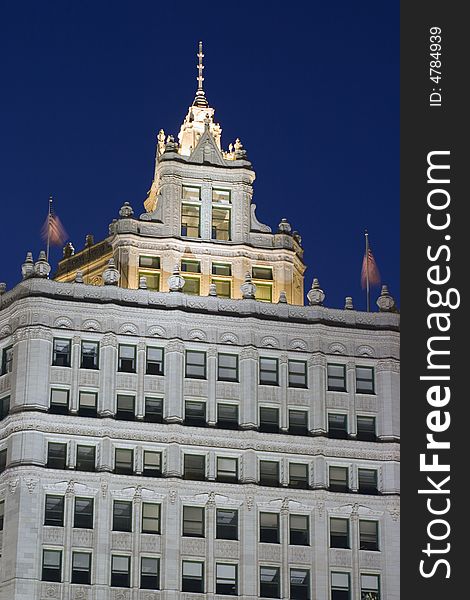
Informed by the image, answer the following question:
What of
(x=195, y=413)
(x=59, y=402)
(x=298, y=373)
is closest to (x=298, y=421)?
(x=298, y=373)

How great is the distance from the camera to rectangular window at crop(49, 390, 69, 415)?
4400 inches

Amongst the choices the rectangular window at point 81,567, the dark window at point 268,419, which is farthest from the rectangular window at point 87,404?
the dark window at point 268,419

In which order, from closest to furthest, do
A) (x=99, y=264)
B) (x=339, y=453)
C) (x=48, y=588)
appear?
(x=48, y=588) → (x=339, y=453) → (x=99, y=264)

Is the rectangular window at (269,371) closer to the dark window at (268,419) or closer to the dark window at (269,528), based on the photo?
the dark window at (268,419)

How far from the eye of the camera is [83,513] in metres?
109

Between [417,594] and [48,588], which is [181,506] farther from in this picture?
[417,594]

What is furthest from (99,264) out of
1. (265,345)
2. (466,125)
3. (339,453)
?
(466,125)

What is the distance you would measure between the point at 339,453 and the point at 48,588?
2084 centimetres

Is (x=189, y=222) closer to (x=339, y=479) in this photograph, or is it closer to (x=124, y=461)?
(x=124, y=461)

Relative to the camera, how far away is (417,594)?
7094 centimetres

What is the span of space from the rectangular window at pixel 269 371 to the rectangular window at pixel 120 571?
15.1 meters

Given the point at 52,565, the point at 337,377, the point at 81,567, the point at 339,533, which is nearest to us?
the point at 52,565

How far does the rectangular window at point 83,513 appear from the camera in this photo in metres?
109

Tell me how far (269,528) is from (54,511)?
44.1 ft
